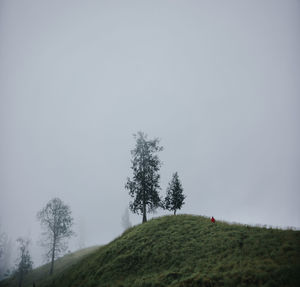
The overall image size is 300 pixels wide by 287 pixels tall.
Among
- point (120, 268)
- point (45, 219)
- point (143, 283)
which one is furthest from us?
point (45, 219)

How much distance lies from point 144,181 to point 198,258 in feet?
48.1

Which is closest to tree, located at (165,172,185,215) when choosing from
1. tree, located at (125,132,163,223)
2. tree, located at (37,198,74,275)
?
tree, located at (125,132,163,223)

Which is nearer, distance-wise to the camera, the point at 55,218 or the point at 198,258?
the point at 198,258

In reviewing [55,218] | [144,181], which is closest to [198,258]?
[144,181]

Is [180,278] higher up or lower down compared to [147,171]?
lower down

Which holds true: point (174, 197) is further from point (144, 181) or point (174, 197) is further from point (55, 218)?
point (55, 218)

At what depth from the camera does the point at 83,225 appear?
85.2m

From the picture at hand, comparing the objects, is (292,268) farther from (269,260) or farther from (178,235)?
(178,235)

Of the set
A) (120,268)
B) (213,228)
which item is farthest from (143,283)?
(213,228)

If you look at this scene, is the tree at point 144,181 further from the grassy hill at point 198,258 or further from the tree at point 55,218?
the tree at point 55,218

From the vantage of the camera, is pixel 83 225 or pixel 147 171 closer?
pixel 147 171

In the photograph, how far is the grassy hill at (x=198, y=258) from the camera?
11.0 m

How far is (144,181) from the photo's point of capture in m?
28.2

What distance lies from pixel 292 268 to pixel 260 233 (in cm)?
606
